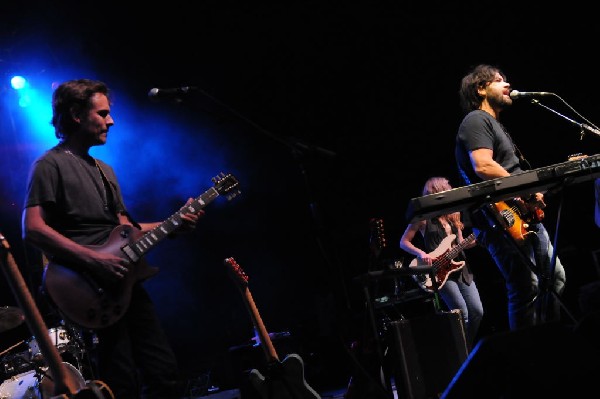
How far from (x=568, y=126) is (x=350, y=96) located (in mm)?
2976

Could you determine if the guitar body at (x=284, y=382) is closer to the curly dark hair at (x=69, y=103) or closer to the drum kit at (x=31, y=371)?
the drum kit at (x=31, y=371)

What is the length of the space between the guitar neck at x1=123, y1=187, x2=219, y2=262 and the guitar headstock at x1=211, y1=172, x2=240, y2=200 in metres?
0.21

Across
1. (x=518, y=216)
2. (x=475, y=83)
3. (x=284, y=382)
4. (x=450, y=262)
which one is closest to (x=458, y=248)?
(x=450, y=262)

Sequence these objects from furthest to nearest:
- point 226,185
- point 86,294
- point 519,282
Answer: point 226,185
point 519,282
point 86,294

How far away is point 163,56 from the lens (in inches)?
324

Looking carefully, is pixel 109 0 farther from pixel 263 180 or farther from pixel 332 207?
pixel 332 207

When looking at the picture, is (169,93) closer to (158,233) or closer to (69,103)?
(69,103)

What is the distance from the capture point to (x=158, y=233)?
10.8ft

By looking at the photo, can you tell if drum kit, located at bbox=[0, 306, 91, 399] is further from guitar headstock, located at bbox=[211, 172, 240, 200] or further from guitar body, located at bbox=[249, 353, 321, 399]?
guitar headstock, located at bbox=[211, 172, 240, 200]

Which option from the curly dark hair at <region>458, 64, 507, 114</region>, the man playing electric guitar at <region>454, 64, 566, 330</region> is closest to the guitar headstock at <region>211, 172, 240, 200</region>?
the man playing electric guitar at <region>454, 64, 566, 330</region>

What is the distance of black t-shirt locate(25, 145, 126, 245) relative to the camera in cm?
297

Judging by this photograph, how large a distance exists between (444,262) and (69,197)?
4.02 meters

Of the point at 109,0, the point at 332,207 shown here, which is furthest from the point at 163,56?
the point at 332,207

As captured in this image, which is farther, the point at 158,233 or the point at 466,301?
the point at 466,301
